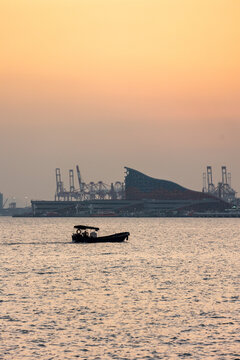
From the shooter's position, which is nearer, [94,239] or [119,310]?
[119,310]

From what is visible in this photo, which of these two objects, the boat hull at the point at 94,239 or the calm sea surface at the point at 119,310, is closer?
the calm sea surface at the point at 119,310

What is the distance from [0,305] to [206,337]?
17820 millimetres

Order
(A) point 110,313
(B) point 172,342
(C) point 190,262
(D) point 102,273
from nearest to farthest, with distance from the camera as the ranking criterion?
(B) point 172,342, (A) point 110,313, (D) point 102,273, (C) point 190,262

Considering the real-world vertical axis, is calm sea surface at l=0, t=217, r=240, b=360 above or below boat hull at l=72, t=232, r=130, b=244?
below

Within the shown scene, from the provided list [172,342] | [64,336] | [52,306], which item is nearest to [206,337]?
[172,342]

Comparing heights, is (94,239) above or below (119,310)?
above

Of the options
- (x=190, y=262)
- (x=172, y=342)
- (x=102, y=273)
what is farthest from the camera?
(x=190, y=262)

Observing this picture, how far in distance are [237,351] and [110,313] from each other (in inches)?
540

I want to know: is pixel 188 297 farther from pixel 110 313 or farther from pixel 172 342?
pixel 172 342

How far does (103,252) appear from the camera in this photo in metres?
117

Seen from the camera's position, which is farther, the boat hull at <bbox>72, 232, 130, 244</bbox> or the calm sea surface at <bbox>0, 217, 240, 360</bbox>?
the boat hull at <bbox>72, 232, 130, 244</bbox>

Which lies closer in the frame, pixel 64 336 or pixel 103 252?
pixel 64 336

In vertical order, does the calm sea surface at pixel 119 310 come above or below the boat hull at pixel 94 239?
below

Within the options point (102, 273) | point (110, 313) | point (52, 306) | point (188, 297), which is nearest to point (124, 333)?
point (110, 313)
